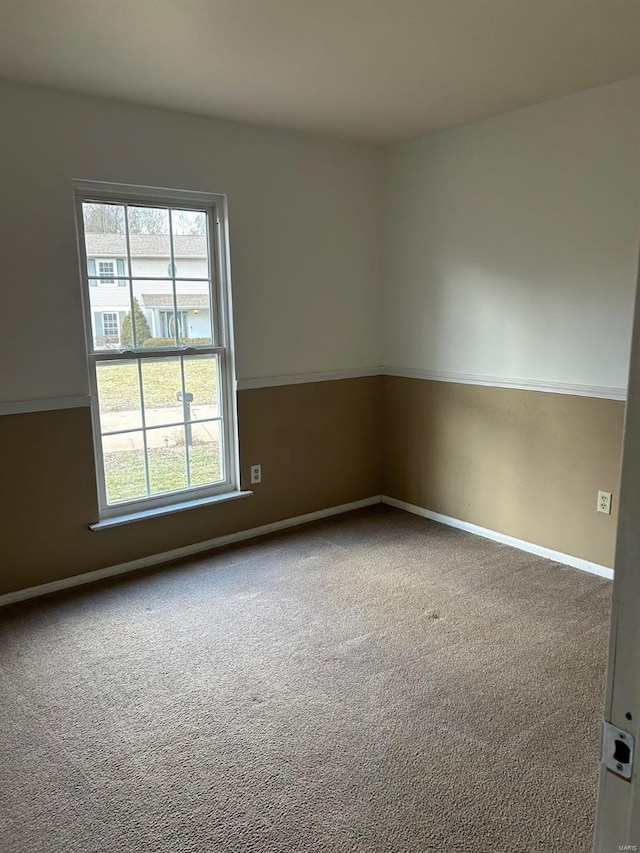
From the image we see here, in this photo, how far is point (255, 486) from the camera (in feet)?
12.7

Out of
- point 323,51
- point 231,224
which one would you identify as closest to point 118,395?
point 231,224

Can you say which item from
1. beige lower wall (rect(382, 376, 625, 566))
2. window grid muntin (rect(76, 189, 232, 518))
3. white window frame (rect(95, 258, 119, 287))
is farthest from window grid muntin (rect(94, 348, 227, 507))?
beige lower wall (rect(382, 376, 625, 566))

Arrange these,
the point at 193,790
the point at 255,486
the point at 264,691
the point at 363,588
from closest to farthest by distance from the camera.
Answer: the point at 193,790
the point at 264,691
the point at 363,588
the point at 255,486

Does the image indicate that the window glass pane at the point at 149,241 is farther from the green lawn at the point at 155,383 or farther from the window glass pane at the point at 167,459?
the window glass pane at the point at 167,459

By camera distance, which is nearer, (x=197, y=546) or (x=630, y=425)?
(x=630, y=425)

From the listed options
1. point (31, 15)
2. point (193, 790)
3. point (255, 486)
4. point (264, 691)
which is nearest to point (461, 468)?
point (255, 486)

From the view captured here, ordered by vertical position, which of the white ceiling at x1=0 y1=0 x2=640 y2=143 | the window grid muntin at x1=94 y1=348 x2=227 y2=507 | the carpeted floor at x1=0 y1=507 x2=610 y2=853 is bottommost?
the carpeted floor at x1=0 y1=507 x2=610 y2=853

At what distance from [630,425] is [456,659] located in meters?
2.17

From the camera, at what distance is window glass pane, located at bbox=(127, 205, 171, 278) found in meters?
3.28

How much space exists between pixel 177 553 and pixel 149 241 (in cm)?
173

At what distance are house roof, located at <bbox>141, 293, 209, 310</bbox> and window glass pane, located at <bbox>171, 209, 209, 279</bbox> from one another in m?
0.11

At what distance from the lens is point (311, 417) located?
160 inches

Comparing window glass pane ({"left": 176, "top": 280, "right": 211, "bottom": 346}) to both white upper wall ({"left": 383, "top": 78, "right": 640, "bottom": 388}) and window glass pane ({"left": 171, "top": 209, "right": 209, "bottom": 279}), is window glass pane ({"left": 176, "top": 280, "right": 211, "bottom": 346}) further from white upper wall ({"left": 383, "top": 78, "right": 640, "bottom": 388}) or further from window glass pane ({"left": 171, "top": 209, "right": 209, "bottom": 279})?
white upper wall ({"left": 383, "top": 78, "right": 640, "bottom": 388})

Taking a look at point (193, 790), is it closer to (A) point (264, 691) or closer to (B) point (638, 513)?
(A) point (264, 691)
